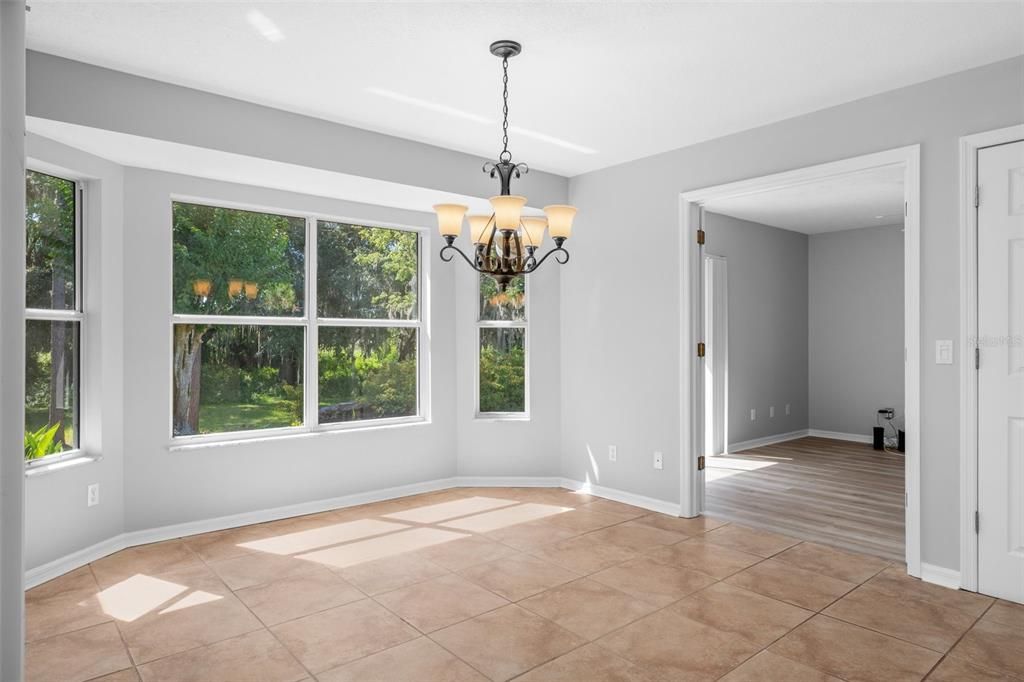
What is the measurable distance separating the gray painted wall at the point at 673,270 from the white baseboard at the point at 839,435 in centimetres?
425

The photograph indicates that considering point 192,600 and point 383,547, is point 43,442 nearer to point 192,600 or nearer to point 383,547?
point 192,600

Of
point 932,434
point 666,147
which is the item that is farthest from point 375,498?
point 932,434

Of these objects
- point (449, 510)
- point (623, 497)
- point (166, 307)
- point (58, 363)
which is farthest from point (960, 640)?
point (58, 363)

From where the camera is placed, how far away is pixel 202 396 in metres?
4.13

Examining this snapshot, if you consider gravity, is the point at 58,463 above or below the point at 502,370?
below

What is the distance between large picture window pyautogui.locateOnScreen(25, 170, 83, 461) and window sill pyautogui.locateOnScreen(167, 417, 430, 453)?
60 cm

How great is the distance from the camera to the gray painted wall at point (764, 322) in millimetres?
6934

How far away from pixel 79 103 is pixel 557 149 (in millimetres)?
2757

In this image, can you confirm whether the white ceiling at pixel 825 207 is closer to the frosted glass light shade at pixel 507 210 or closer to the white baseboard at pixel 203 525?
the frosted glass light shade at pixel 507 210

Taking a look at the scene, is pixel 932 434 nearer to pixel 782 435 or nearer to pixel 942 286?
pixel 942 286

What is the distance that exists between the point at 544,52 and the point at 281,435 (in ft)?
10.00

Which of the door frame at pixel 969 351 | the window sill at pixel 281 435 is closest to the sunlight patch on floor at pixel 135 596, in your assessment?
the window sill at pixel 281 435

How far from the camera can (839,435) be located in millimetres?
7648

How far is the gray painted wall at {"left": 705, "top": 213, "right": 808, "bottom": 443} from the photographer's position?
6934mm
